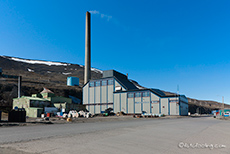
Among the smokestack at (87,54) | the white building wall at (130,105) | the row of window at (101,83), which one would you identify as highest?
the smokestack at (87,54)

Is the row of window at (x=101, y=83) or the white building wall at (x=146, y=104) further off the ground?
the row of window at (x=101, y=83)

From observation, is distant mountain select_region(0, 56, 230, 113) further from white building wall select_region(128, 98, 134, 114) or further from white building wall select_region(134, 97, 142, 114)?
white building wall select_region(134, 97, 142, 114)

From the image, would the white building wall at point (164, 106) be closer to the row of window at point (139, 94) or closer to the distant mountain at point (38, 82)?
the row of window at point (139, 94)

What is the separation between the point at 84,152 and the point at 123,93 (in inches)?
2150

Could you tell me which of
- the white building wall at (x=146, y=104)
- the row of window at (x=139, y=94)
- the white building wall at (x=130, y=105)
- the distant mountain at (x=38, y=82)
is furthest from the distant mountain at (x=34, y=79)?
the white building wall at (x=146, y=104)

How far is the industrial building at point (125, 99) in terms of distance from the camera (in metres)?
55.0

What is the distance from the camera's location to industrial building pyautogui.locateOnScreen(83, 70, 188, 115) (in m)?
55.0

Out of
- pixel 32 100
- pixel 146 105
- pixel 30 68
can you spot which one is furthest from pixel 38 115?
pixel 30 68

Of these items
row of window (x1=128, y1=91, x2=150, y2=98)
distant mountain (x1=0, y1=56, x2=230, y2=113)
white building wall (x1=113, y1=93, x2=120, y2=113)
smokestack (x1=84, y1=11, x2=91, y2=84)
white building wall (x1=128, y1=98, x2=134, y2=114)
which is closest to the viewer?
row of window (x1=128, y1=91, x2=150, y2=98)

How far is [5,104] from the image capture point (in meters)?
65.2

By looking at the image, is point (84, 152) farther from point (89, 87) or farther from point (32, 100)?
point (89, 87)

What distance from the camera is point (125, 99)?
61406mm

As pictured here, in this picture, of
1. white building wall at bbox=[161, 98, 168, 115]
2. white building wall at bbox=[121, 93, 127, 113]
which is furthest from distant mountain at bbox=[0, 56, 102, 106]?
white building wall at bbox=[161, 98, 168, 115]

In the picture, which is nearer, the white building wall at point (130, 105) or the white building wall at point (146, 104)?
the white building wall at point (146, 104)
